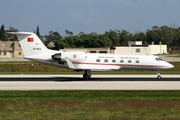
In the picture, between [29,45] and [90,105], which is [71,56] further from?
[90,105]

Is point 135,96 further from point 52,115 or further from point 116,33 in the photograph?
point 116,33

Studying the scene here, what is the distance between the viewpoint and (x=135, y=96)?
63.2ft

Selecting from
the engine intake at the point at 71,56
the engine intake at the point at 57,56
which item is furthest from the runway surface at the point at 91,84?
the engine intake at the point at 71,56

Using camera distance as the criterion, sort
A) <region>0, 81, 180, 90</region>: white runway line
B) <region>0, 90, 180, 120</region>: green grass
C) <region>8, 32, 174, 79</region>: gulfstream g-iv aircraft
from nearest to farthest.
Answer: <region>0, 90, 180, 120</region>: green grass → <region>0, 81, 180, 90</region>: white runway line → <region>8, 32, 174, 79</region>: gulfstream g-iv aircraft

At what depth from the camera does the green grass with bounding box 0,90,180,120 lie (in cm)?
1311

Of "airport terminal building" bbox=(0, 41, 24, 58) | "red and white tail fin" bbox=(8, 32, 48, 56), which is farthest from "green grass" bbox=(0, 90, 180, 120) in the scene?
"airport terminal building" bbox=(0, 41, 24, 58)

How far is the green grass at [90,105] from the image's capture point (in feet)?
43.0

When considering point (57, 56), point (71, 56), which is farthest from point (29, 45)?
point (71, 56)

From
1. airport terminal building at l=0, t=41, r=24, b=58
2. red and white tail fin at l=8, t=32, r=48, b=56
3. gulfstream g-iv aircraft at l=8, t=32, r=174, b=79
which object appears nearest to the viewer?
gulfstream g-iv aircraft at l=8, t=32, r=174, b=79

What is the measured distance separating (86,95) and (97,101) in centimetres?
266

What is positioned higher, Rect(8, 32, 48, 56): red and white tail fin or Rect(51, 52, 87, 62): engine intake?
Rect(8, 32, 48, 56): red and white tail fin

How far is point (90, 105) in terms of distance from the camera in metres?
16.0

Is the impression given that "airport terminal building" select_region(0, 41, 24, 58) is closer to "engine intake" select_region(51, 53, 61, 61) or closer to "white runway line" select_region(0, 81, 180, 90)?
"engine intake" select_region(51, 53, 61, 61)

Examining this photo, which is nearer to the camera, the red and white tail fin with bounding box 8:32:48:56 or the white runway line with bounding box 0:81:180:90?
the white runway line with bounding box 0:81:180:90
